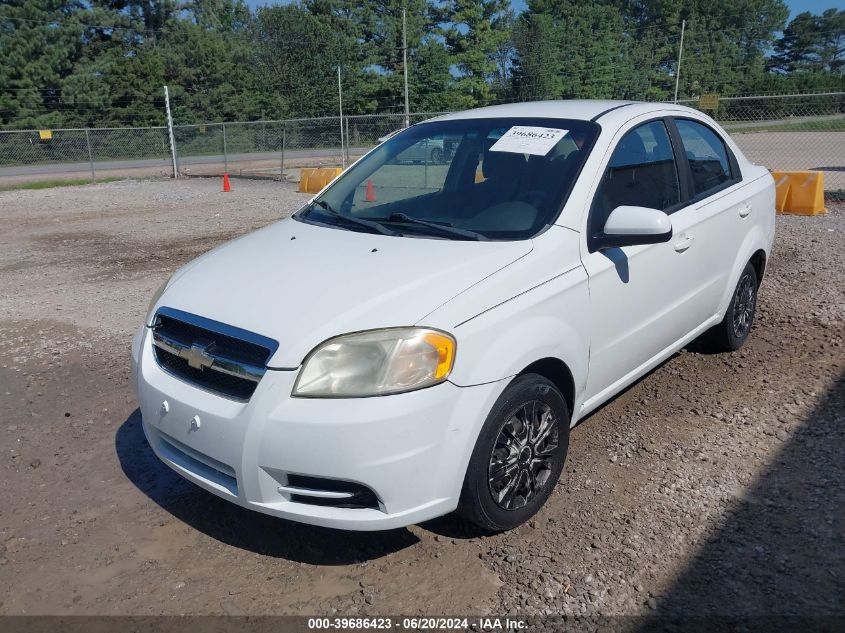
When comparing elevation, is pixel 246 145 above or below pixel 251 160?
above

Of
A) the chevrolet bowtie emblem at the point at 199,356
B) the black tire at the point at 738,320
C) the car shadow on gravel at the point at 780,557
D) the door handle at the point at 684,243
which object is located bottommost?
the car shadow on gravel at the point at 780,557

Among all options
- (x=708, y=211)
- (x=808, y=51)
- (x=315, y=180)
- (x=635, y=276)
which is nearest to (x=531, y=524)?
(x=635, y=276)

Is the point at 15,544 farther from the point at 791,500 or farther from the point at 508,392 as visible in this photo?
the point at 791,500

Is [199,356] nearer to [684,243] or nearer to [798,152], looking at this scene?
[684,243]

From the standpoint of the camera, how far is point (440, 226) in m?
3.51

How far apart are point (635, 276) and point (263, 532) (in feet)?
7.13

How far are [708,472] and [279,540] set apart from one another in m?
2.15

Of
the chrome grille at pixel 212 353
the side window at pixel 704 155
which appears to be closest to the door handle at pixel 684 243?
the side window at pixel 704 155

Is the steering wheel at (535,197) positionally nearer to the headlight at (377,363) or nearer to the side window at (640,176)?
the side window at (640,176)

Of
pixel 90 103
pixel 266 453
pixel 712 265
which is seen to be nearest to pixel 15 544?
pixel 266 453

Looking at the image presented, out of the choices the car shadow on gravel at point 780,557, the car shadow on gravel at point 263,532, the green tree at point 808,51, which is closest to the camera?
the car shadow on gravel at point 780,557

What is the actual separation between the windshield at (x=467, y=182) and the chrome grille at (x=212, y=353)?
40.5 inches

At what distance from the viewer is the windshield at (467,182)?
3.45 meters

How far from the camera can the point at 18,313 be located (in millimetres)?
6863
